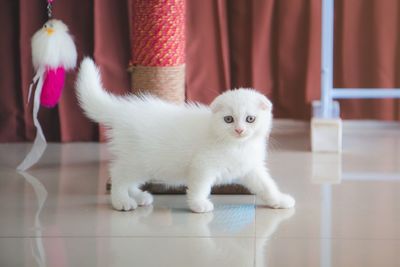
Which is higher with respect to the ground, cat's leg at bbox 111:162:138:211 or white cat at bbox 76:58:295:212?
white cat at bbox 76:58:295:212

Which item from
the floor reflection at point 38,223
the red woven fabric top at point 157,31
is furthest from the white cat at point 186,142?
the red woven fabric top at point 157,31

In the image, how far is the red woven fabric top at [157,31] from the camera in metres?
2.20

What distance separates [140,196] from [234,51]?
0.98m

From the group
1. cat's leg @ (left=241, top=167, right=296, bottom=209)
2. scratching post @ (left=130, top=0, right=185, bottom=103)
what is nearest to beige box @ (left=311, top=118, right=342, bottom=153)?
scratching post @ (left=130, top=0, right=185, bottom=103)

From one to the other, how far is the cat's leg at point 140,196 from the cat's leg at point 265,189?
0.25 metres

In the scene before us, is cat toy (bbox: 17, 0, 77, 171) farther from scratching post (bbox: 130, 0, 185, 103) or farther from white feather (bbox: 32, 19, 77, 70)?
scratching post (bbox: 130, 0, 185, 103)

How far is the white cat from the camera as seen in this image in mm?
1792

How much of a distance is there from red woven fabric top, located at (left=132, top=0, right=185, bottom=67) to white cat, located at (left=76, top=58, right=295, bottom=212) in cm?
32

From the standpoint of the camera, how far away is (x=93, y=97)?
1925mm

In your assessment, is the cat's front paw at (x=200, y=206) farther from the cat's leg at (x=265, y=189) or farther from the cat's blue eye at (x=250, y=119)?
the cat's blue eye at (x=250, y=119)

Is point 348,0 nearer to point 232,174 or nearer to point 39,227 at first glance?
point 232,174

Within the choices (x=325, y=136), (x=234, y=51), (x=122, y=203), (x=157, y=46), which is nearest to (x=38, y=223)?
(x=122, y=203)

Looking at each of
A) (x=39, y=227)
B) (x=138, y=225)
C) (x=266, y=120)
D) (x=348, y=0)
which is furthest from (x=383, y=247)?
(x=348, y=0)

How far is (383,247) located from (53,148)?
1.37 meters
